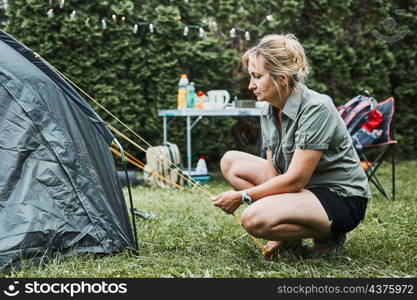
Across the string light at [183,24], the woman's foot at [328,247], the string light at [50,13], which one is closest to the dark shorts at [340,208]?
the woman's foot at [328,247]

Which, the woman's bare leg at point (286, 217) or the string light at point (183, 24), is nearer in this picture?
the woman's bare leg at point (286, 217)

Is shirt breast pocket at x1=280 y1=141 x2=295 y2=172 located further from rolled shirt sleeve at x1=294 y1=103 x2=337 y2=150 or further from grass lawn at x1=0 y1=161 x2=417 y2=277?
grass lawn at x1=0 y1=161 x2=417 y2=277

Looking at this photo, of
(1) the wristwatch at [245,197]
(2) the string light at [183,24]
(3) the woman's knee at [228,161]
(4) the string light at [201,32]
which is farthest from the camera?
(4) the string light at [201,32]

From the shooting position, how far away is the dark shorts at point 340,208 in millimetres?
2535

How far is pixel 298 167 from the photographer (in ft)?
8.08

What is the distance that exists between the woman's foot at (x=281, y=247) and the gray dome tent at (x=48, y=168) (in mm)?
704

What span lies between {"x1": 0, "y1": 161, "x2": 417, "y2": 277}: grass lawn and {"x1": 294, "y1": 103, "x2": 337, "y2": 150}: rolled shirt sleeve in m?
0.53

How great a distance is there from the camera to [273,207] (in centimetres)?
245

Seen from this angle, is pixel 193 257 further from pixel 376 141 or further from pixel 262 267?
pixel 376 141

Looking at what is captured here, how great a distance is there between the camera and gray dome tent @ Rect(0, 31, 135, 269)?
2570mm

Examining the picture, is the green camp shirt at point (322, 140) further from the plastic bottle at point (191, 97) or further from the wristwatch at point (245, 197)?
the plastic bottle at point (191, 97)

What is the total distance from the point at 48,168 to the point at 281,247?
1.17 m

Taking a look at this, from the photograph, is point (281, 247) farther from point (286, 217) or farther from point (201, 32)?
point (201, 32)

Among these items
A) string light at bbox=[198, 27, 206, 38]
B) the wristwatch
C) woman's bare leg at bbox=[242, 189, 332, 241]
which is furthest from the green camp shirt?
string light at bbox=[198, 27, 206, 38]
